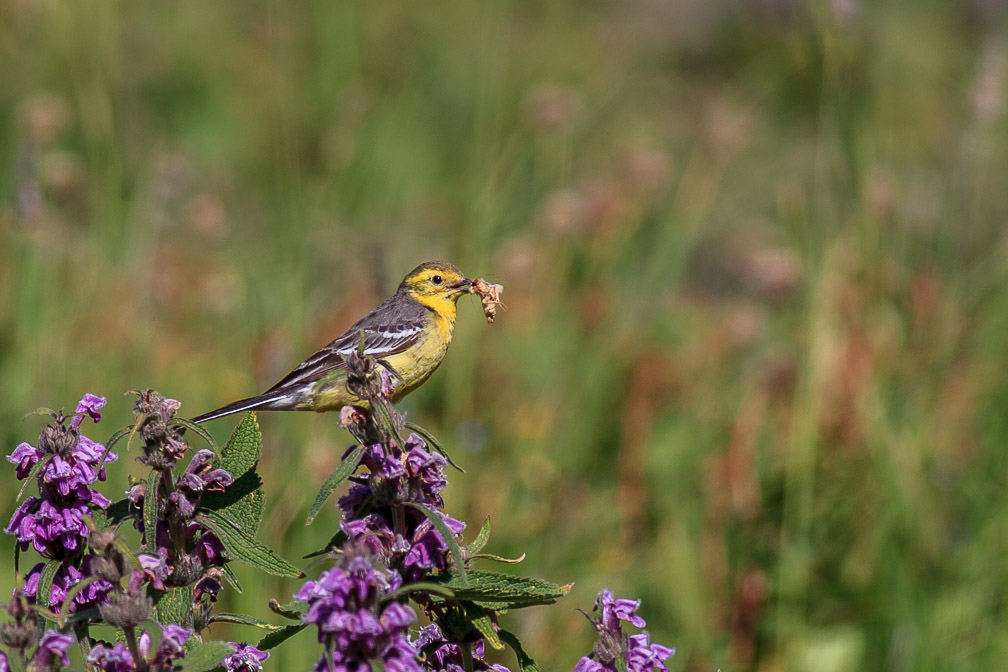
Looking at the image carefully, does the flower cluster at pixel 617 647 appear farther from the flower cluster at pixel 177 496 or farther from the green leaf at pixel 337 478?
the flower cluster at pixel 177 496

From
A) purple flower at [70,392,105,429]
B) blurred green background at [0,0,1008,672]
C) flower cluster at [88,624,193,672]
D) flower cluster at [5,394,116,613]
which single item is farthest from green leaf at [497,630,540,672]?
blurred green background at [0,0,1008,672]

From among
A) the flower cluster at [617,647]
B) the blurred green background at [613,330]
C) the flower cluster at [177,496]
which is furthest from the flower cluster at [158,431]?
the blurred green background at [613,330]

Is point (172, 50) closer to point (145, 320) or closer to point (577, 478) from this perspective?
point (145, 320)

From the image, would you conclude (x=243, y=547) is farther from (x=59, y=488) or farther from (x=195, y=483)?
(x=59, y=488)

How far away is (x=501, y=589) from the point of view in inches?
59.7

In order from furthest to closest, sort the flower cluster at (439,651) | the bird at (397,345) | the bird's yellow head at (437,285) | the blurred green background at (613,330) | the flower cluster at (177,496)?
1. the bird's yellow head at (437,285)
2. the blurred green background at (613,330)
3. the bird at (397,345)
4. the flower cluster at (439,651)
5. the flower cluster at (177,496)

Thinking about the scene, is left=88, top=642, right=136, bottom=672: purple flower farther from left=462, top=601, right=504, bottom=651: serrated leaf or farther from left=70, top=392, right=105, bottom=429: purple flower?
left=462, top=601, right=504, bottom=651: serrated leaf

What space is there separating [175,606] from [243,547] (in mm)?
115

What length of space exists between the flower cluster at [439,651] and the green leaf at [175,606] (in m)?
0.33

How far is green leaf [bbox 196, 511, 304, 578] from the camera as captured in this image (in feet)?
5.14

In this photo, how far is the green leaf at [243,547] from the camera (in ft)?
5.14

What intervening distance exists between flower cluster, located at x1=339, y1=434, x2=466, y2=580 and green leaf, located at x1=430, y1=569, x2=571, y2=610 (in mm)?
52

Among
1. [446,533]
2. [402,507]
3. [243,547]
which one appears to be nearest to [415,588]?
[446,533]

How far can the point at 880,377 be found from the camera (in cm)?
463
